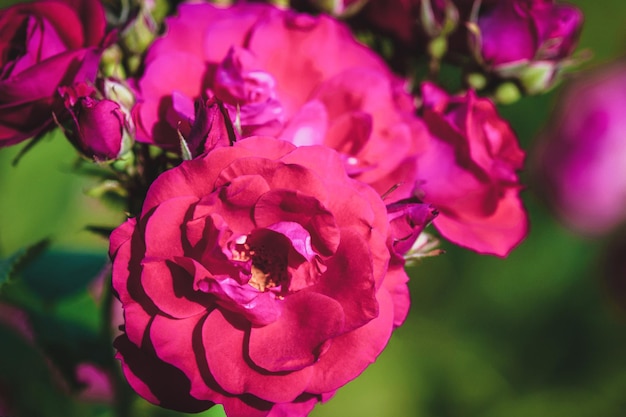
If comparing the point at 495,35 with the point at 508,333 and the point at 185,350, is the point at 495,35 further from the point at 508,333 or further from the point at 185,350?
the point at 508,333

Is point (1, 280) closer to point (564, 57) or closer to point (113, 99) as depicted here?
point (113, 99)

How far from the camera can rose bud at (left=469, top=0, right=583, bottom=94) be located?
52cm

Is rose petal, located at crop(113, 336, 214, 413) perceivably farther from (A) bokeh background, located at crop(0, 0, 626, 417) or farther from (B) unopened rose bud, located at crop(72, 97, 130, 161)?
(A) bokeh background, located at crop(0, 0, 626, 417)

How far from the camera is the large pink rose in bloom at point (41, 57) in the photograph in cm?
43

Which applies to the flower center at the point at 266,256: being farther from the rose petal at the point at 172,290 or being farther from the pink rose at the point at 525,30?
the pink rose at the point at 525,30

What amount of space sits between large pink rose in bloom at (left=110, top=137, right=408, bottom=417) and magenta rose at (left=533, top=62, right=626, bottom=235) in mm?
881

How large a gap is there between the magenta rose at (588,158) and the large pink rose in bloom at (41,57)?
91cm

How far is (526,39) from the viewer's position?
0.52 m

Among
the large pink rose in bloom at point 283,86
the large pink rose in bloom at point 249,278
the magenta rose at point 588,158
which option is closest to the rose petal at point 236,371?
Answer: the large pink rose in bloom at point 249,278

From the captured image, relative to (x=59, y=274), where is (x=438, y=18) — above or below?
above

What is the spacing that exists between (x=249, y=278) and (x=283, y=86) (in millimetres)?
168

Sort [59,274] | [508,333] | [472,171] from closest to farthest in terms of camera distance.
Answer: [472,171] → [59,274] → [508,333]

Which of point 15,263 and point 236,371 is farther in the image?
point 15,263

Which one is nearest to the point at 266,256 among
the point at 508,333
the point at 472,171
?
the point at 472,171
